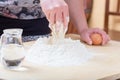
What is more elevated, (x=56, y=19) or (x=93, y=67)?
(x=56, y=19)

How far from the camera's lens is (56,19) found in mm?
938

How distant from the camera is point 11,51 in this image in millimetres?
796

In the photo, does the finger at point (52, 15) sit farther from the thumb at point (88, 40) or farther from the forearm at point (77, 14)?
the forearm at point (77, 14)

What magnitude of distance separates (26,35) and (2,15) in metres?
0.13

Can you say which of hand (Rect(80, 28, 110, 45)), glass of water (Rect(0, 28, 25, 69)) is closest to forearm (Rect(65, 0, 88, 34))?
hand (Rect(80, 28, 110, 45))

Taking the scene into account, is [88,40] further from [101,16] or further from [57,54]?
[101,16]

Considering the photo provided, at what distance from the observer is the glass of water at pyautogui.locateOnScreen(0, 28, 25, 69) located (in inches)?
31.4

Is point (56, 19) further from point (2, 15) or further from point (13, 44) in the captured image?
point (2, 15)

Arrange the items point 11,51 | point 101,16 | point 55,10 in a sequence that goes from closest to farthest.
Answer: point 11,51
point 55,10
point 101,16

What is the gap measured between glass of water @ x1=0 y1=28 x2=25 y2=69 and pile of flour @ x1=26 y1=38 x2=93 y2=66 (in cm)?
8

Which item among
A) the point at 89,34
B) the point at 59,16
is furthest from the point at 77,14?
the point at 59,16

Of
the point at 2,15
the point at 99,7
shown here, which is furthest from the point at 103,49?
the point at 99,7

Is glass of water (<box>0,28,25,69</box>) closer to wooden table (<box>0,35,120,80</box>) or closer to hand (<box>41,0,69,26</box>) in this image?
wooden table (<box>0,35,120,80</box>)

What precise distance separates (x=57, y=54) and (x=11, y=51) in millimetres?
151
